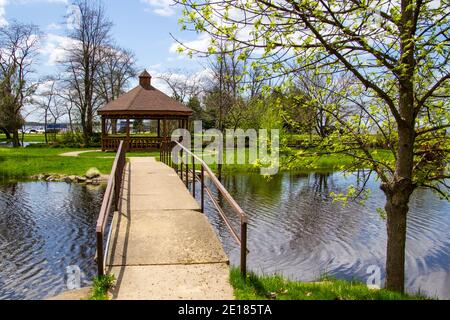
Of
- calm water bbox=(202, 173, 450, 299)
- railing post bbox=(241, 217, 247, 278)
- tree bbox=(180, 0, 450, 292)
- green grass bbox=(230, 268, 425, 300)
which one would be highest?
tree bbox=(180, 0, 450, 292)

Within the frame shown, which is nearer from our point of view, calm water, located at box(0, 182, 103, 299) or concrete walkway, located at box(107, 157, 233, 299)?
concrete walkway, located at box(107, 157, 233, 299)

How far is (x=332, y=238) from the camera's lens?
36.8ft

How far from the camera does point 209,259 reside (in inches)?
204

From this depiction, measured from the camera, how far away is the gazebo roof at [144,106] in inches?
1088

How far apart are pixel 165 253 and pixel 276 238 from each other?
621 centimetres

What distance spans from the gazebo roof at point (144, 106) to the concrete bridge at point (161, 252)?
19.9 meters

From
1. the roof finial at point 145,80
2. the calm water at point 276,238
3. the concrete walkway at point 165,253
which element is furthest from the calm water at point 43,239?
the roof finial at point 145,80

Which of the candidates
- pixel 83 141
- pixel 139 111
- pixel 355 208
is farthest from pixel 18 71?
pixel 355 208

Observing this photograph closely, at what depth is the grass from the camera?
410cm

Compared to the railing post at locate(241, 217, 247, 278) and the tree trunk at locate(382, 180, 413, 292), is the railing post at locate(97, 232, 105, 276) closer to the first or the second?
the railing post at locate(241, 217, 247, 278)

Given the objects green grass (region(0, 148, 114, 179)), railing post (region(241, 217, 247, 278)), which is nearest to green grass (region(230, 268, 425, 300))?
railing post (region(241, 217, 247, 278))

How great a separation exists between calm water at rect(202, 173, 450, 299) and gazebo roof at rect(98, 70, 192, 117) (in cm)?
1162

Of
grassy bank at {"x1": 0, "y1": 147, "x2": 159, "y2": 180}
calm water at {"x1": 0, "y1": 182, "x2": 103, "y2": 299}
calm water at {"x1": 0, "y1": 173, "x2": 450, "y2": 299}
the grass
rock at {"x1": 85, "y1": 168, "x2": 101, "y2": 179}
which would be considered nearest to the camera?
the grass
